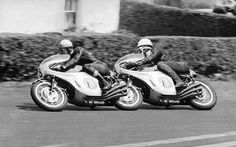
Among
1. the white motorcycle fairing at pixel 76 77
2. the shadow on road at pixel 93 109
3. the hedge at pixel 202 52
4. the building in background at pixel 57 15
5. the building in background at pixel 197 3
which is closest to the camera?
the white motorcycle fairing at pixel 76 77

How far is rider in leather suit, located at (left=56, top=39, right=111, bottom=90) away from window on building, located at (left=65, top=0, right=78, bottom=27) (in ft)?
35.7

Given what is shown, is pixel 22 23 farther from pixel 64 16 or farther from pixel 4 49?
pixel 4 49

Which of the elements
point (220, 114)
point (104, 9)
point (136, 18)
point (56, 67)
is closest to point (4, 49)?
point (56, 67)

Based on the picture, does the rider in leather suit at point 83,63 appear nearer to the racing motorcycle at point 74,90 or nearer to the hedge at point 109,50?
the racing motorcycle at point 74,90

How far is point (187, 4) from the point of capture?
49781 mm

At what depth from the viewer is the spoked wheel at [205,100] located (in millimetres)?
13047

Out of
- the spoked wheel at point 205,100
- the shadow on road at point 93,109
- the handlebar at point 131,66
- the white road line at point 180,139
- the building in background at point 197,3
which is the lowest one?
the building in background at point 197,3

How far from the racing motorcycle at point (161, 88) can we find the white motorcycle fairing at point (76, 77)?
80 centimetres

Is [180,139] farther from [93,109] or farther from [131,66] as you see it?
[131,66]

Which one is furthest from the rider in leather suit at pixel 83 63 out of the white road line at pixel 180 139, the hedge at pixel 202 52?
the hedge at pixel 202 52

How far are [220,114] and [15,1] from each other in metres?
10.3

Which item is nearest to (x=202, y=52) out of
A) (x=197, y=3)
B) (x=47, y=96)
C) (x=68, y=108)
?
(x=68, y=108)

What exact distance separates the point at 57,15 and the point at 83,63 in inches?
413

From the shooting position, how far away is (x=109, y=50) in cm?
1727
